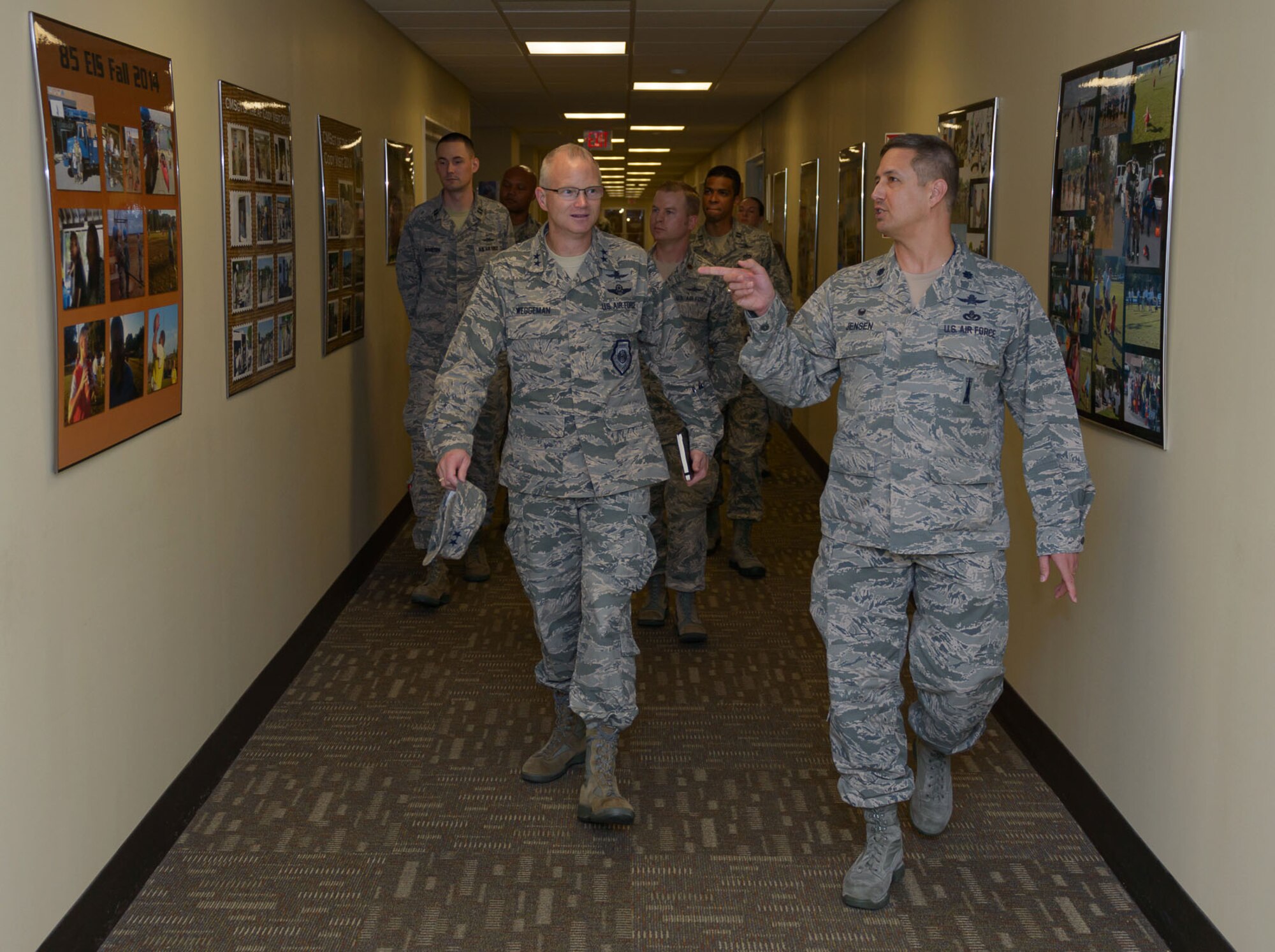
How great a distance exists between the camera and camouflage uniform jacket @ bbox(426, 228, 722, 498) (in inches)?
131

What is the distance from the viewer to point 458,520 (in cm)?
308

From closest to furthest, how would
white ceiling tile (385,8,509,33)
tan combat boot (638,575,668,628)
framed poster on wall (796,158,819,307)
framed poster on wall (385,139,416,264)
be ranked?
tan combat boot (638,575,668,628) < white ceiling tile (385,8,509,33) < framed poster on wall (385,139,416,264) < framed poster on wall (796,158,819,307)

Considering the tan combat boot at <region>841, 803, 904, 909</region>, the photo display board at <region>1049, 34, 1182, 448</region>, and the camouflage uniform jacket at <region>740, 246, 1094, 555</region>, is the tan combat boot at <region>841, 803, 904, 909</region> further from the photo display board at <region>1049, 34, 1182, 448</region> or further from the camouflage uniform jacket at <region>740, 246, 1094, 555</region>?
the photo display board at <region>1049, 34, 1182, 448</region>

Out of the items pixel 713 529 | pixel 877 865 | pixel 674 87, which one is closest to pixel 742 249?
pixel 713 529

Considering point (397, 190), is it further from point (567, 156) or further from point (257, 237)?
point (567, 156)

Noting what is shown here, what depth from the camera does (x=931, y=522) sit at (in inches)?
112

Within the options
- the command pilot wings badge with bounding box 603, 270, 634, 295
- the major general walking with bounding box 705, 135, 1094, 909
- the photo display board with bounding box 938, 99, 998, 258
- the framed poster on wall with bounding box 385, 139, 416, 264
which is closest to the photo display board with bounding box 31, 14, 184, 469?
the command pilot wings badge with bounding box 603, 270, 634, 295

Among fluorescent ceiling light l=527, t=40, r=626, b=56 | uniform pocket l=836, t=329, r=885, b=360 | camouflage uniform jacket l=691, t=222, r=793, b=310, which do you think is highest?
fluorescent ceiling light l=527, t=40, r=626, b=56

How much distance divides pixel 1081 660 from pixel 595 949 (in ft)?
5.06

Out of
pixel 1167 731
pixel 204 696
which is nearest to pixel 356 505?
pixel 204 696

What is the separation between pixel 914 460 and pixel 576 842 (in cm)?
131

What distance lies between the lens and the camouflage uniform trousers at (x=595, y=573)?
336cm

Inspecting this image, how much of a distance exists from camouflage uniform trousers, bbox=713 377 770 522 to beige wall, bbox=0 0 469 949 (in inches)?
67.4

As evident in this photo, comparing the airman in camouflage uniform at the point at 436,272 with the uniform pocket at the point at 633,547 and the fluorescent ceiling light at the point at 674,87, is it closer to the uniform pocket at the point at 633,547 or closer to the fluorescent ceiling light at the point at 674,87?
the uniform pocket at the point at 633,547
